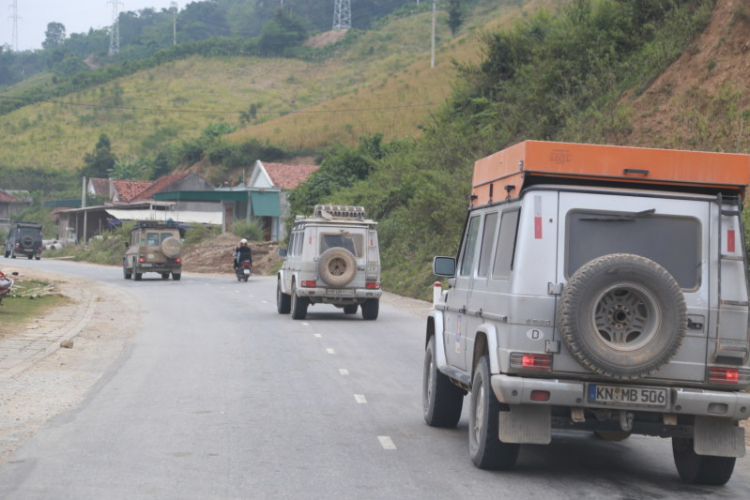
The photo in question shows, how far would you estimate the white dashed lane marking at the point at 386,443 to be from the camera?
8500 mm

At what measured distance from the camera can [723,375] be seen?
6918 millimetres

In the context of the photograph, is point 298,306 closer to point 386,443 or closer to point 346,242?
point 346,242

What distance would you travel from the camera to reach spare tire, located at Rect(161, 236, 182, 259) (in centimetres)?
4034

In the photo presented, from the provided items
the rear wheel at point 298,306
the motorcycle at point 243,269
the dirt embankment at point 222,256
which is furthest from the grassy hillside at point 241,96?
the rear wheel at point 298,306

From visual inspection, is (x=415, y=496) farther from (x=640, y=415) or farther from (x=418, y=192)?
(x=418, y=192)

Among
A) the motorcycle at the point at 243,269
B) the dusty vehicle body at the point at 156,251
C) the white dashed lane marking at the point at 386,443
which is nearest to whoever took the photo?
the white dashed lane marking at the point at 386,443

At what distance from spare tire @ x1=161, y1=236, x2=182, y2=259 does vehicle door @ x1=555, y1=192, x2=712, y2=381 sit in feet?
114

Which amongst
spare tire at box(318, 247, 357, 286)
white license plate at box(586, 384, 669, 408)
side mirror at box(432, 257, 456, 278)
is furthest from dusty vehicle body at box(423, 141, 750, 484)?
spare tire at box(318, 247, 357, 286)

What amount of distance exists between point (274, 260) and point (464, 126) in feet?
55.8

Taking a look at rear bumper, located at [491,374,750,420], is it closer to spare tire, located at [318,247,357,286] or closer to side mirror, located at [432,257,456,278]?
side mirror, located at [432,257,456,278]

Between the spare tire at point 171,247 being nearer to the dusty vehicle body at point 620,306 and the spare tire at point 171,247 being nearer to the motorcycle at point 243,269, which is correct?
the motorcycle at point 243,269

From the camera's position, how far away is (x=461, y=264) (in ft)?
30.5

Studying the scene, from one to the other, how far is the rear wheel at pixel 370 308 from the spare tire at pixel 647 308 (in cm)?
1594

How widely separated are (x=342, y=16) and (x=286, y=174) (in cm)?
9959
